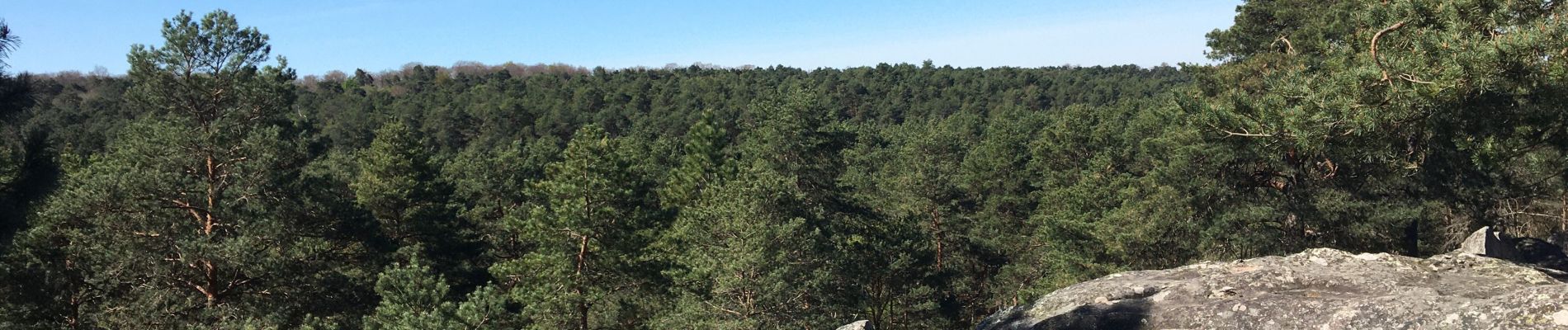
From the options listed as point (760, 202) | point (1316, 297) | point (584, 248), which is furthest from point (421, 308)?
point (1316, 297)

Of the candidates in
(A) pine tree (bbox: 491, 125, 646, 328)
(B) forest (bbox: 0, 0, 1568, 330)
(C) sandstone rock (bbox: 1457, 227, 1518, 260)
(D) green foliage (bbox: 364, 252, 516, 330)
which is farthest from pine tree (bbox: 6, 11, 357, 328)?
(C) sandstone rock (bbox: 1457, 227, 1518, 260)

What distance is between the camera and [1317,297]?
33.3ft

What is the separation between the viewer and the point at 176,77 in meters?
16.2

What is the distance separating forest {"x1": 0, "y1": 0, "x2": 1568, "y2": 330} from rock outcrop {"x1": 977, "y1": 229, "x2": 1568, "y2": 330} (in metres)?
1.47

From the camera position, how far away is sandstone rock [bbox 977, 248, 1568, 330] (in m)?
8.23

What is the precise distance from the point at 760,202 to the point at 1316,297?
1235 centimetres

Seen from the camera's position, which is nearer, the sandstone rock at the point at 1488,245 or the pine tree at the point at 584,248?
the sandstone rock at the point at 1488,245

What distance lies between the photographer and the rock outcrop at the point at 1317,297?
823 centimetres

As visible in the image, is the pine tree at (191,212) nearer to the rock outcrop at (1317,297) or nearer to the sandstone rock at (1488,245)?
the rock outcrop at (1317,297)

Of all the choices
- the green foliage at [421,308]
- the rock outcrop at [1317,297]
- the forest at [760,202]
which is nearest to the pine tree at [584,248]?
the forest at [760,202]

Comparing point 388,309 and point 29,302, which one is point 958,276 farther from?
point 29,302

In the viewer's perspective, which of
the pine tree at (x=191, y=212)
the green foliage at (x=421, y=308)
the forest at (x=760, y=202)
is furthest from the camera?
the pine tree at (x=191, y=212)

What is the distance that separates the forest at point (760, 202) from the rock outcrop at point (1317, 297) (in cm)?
147

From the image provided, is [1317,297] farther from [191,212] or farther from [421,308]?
[191,212]
